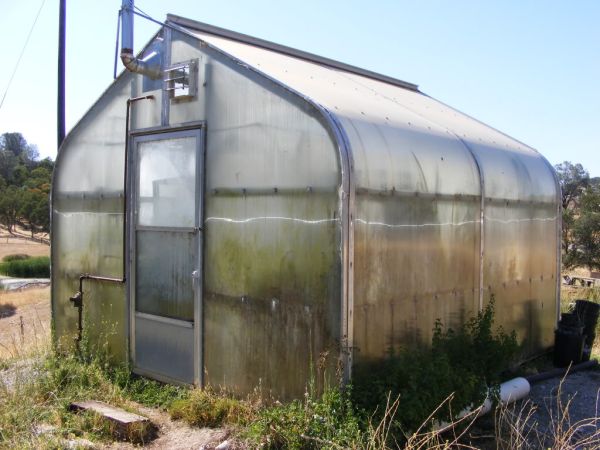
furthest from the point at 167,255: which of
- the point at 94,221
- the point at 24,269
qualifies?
the point at 24,269

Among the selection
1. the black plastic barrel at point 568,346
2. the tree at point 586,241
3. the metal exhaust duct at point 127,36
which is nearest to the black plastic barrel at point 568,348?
the black plastic barrel at point 568,346

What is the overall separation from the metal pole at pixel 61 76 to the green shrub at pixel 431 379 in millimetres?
9728

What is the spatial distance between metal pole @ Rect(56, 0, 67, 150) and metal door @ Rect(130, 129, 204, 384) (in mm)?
6466

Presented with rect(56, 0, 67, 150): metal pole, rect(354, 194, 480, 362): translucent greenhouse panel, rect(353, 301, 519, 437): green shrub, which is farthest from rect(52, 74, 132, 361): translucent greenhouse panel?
rect(56, 0, 67, 150): metal pole

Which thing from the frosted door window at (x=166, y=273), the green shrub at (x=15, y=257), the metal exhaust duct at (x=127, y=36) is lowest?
the green shrub at (x=15, y=257)

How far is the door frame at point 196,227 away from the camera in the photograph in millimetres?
6164

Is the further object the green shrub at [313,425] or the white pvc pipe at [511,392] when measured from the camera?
the white pvc pipe at [511,392]

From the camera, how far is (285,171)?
546 centimetres

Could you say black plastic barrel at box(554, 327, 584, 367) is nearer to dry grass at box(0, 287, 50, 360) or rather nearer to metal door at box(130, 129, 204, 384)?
metal door at box(130, 129, 204, 384)

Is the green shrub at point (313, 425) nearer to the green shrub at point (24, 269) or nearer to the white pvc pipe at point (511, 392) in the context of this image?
the white pvc pipe at point (511, 392)

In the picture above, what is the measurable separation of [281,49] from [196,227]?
9.76ft

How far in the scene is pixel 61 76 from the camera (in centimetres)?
1293

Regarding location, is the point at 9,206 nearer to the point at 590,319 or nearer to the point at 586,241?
the point at 586,241

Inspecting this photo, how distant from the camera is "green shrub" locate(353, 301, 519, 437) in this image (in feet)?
15.6
